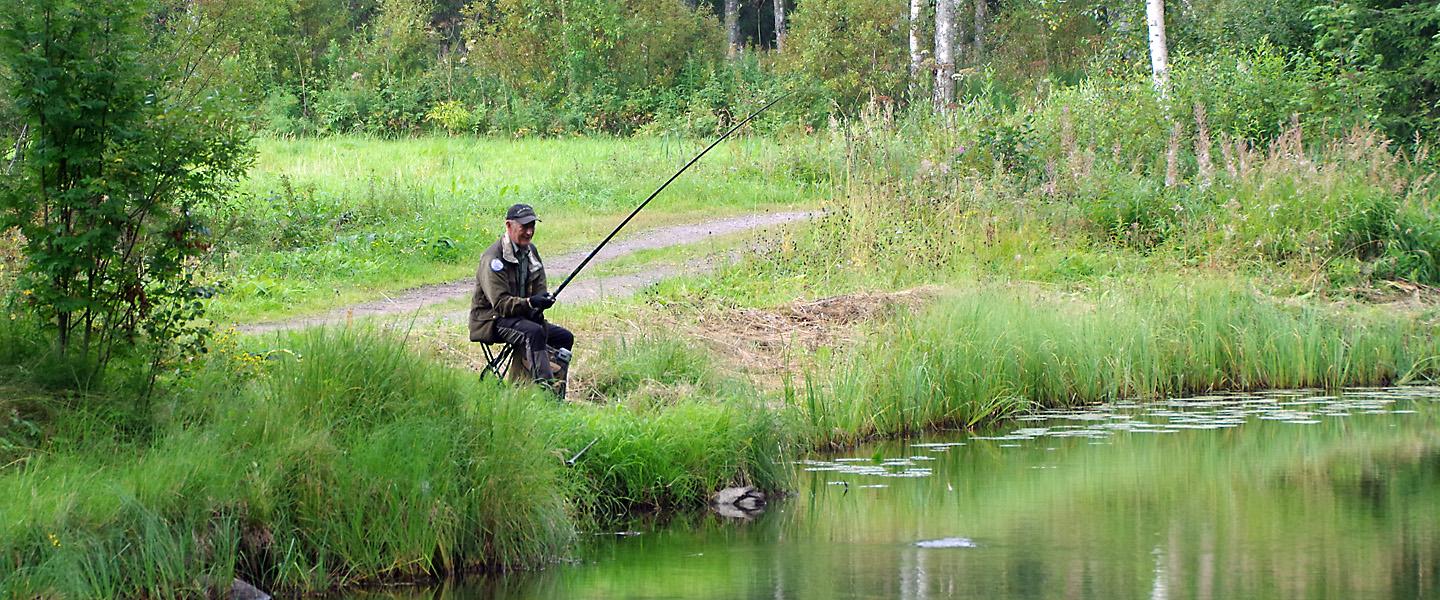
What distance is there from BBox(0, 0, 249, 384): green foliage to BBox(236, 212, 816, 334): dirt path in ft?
11.5

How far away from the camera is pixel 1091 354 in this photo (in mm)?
13195

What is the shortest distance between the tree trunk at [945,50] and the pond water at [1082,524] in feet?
50.0

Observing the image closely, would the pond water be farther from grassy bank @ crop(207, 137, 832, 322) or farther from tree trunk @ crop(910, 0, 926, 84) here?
tree trunk @ crop(910, 0, 926, 84)

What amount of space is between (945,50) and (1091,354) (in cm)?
1506

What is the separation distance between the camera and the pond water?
25.3 feet

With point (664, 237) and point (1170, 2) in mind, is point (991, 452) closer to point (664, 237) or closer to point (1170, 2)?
point (664, 237)

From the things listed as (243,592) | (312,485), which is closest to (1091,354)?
(312,485)

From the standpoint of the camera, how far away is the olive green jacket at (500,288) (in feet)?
33.5

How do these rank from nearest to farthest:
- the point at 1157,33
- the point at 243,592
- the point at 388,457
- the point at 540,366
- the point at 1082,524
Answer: the point at 243,592 → the point at 388,457 → the point at 1082,524 → the point at 540,366 → the point at 1157,33

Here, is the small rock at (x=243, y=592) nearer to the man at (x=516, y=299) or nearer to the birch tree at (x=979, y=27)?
the man at (x=516, y=299)

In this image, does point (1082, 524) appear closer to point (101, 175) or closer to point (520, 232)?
point (520, 232)

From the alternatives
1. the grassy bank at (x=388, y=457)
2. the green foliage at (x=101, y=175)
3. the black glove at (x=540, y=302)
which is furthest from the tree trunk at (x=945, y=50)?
the green foliage at (x=101, y=175)

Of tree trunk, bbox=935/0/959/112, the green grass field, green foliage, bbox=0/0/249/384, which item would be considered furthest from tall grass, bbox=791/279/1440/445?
tree trunk, bbox=935/0/959/112

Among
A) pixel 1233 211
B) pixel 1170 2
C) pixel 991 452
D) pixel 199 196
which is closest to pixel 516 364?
pixel 199 196
